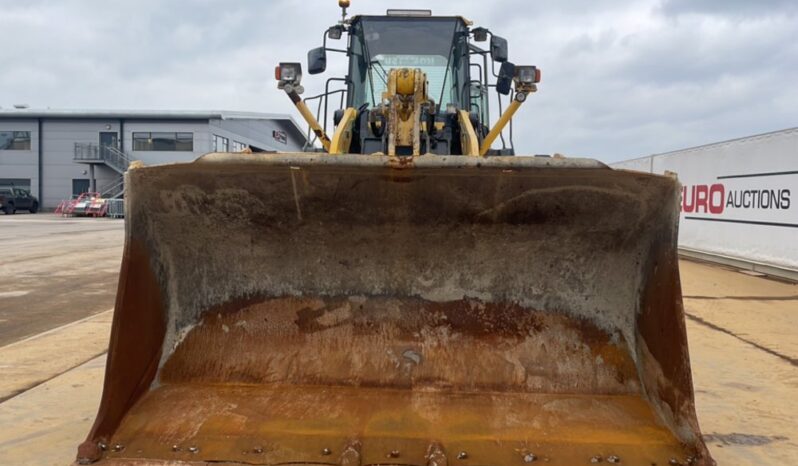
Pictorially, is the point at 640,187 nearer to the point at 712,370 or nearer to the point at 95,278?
the point at 712,370

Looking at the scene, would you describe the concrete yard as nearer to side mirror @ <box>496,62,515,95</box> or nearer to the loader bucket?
the loader bucket

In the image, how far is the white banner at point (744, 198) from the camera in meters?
8.99

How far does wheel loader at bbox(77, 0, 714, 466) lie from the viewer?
7.93 ft

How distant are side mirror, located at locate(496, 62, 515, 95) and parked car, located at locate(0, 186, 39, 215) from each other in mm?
40206

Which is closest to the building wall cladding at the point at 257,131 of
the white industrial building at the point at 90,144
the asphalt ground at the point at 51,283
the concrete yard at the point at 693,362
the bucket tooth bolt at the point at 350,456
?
the white industrial building at the point at 90,144

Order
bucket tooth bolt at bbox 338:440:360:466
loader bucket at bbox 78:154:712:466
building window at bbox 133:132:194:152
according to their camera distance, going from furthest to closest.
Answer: building window at bbox 133:132:194:152 < loader bucket at bbox 78:154:712:466 < bucket tooth bolt at bbox 338:440:360:466

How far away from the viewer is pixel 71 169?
4175 cm

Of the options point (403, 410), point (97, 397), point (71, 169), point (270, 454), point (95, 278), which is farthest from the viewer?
point (71, 169)

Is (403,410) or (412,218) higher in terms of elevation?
(412,218)

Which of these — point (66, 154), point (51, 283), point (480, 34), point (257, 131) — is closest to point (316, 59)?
point (480, 34)

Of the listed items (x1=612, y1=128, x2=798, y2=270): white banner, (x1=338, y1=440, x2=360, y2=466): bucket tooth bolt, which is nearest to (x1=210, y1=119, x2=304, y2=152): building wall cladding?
(x1=612, y1=128, x2=798, y2=270): white banner

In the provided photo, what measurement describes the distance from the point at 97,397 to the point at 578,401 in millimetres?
2806

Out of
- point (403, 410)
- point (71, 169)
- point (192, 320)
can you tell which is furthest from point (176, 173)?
point (71, 169)

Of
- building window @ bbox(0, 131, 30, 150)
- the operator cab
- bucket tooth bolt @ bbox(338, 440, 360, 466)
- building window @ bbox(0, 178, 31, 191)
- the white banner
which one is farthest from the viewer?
building window @ bbox(0, 178, 31, 191)
